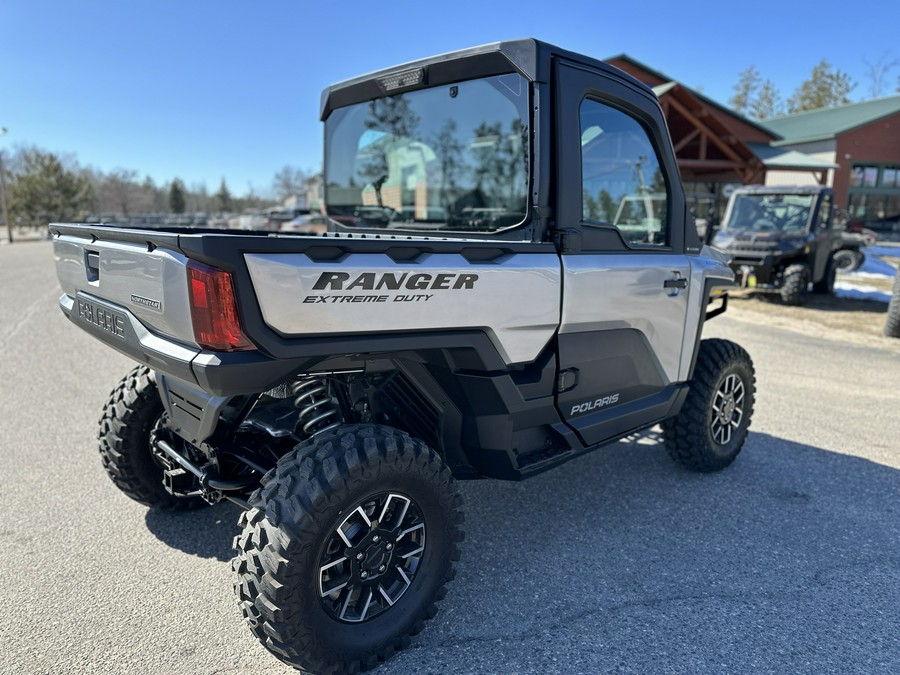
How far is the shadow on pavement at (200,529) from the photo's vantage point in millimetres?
3055

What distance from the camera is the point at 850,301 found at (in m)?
12.2

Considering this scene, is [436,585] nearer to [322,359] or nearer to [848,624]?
[322,359]

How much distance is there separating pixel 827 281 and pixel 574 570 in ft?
40.5

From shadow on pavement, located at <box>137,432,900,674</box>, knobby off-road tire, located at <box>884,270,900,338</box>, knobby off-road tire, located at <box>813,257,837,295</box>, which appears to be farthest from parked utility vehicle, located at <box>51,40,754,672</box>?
knobby off-road tire, located at <box>813,257,837,295</box>

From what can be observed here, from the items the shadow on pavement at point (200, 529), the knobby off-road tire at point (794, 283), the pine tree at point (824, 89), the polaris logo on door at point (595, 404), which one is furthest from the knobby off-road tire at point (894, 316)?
the pine tree at point (824, 89)

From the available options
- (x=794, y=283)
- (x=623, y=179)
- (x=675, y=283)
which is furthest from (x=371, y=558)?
(x=794, y=283)

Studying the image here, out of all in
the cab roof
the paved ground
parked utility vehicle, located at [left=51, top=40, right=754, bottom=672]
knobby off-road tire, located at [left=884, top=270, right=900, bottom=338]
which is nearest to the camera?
parked utility vehicle, located at [left=51, top=40, right=754, bottom=672]

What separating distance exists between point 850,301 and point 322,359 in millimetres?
13108

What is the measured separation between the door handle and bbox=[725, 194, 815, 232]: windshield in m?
9.88

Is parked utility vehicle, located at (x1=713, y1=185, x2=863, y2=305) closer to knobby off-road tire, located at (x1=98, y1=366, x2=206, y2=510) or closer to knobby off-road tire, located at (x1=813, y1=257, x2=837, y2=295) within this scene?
knobby off-road tire, located at (x1=813, y1=257, x2=837, y2=295)

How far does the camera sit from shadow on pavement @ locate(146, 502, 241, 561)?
10.0 ft

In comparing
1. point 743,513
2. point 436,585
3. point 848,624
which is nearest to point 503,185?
point 743,513

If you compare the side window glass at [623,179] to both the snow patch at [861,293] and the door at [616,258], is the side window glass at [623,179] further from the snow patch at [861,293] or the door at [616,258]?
the snow patch at [861,293]

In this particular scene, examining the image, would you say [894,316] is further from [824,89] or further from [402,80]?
[824,89]
